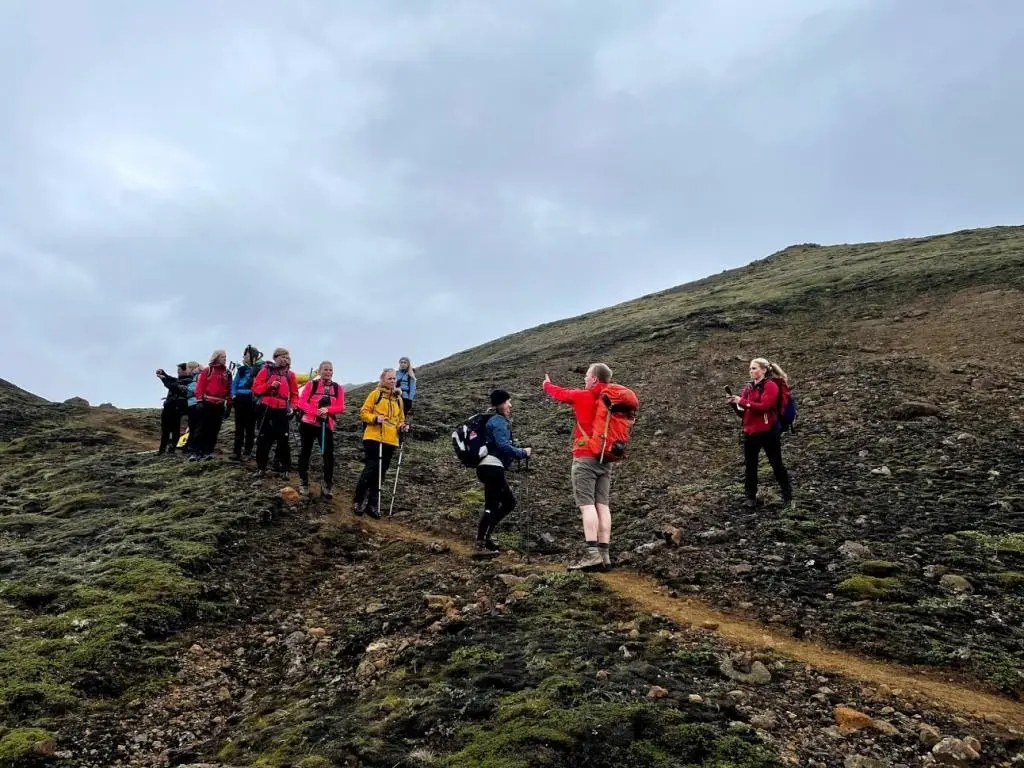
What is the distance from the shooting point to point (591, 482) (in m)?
10.3

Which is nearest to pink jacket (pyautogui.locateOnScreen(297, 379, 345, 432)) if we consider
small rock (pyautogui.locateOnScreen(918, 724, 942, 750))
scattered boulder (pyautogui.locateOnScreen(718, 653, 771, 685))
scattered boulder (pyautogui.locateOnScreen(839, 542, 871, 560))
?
scattered boulder (pyautogui.locateOnScreen(839, 542, 871, 560))

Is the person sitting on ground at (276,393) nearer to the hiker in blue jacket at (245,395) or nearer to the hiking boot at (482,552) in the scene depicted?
the hiker in blue jacket at (245,395)

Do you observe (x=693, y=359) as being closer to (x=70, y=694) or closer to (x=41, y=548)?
(x=41, y=548)

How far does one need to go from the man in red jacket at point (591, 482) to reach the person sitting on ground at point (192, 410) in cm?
1011

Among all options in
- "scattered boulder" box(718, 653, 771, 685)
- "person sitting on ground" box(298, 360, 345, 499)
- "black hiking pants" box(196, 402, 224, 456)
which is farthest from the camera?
"black hiking pants" box(196, 402, 224, 456)

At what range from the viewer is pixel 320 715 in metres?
6.27

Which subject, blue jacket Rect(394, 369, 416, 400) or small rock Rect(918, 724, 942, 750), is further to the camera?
blue jacket Rect(394, 369, 416, 400)

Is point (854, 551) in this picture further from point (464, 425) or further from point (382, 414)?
point (382, 414)

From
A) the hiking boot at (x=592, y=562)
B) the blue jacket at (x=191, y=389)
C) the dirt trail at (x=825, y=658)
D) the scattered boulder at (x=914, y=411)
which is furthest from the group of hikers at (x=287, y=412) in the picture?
the scattered boulder at (x=914, y=411)

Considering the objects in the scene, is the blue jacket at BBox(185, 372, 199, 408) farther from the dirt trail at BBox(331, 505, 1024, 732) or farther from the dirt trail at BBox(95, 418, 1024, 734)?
the dirt trail at BBox(331, 505, 1024, 732)

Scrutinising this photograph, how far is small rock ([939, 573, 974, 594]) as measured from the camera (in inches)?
321

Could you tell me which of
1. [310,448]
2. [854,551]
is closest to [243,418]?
[310,448]

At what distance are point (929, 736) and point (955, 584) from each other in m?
3.68

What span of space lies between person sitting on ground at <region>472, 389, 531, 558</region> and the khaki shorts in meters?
1.03
